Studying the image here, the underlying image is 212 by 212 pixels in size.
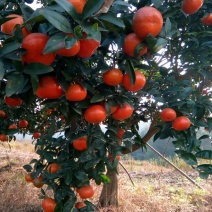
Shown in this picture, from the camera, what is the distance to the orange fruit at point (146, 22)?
678 mm

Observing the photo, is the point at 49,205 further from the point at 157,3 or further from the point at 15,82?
the point at 157,3

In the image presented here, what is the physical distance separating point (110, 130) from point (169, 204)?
1947mm

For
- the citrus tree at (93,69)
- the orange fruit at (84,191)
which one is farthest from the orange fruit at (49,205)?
the orange fruit at (84,191)

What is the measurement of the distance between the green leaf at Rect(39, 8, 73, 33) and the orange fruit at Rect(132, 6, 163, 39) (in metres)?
0.22

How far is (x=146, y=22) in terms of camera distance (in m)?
0.68

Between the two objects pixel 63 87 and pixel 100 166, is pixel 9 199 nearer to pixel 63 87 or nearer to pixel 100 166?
pixel 100 166

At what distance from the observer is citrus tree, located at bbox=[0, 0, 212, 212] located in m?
0.59

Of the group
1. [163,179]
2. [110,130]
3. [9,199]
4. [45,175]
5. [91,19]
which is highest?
[91,19]

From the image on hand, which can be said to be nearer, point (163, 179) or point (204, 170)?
point (204, 170)

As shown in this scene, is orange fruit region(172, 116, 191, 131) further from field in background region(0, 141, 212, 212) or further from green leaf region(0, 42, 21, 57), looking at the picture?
field in background region(0, 141, 212, 212)

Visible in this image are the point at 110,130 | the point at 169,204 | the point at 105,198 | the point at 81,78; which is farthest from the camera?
the point at 169,204

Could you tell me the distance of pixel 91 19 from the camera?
1.98 feet

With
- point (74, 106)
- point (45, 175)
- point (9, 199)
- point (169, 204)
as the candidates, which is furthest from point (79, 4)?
point (169, 204)

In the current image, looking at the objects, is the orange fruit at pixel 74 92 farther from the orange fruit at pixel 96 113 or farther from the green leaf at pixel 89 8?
the green leaf at pixel 89 8
